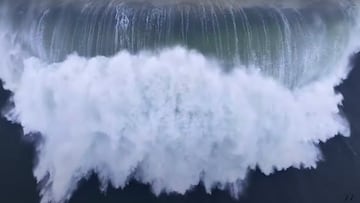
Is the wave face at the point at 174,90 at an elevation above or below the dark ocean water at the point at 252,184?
above

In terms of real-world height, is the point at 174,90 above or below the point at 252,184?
above

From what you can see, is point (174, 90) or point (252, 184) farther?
point (252, 184)

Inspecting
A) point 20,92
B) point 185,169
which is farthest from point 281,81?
point 20,92

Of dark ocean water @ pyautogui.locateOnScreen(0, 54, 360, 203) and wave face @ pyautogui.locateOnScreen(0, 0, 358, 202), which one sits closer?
dark ocean water @ pyautogui.locateOnScreen(0, 54, 360, 203)

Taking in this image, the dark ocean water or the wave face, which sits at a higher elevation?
the wave face

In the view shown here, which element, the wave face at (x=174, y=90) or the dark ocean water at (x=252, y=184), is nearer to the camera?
the dark ocean water at (x=252, y=184)

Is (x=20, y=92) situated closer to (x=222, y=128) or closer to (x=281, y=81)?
(x=222, y=128)
